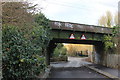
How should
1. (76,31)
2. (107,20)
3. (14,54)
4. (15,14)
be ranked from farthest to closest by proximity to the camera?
(107,20) → (76,31) → (15,14) → (14,54)

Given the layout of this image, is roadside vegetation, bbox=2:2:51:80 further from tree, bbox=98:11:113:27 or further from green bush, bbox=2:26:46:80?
tree, bbox=98:11:113:27

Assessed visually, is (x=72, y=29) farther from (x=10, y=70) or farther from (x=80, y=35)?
(x=10, y=70)

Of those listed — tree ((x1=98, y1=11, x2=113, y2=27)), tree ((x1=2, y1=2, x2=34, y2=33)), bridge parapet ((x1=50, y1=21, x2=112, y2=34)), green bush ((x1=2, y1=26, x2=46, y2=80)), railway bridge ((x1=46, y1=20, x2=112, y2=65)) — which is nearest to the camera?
green bush ((x1=2, y1=26, x2=46, y2=80))

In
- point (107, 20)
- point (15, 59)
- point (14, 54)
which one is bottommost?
point (15, 59)

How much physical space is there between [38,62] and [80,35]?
41.8ft

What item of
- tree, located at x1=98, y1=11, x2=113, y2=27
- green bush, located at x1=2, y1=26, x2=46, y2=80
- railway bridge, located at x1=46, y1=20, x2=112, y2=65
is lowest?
green bush, located at x1=2, y1=26, x2=46, y2=80

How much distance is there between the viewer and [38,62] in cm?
577

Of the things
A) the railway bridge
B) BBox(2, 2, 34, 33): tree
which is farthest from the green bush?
the railway bridge

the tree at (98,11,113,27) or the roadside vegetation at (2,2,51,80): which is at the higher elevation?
the tree at (98,11,113,27)

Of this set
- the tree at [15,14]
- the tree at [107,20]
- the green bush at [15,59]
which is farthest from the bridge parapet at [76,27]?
the tree at [107,20]

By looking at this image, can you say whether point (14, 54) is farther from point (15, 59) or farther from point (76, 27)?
point (76, 27)

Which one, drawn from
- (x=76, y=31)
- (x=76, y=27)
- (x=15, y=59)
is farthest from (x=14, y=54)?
(x=76, y=31)

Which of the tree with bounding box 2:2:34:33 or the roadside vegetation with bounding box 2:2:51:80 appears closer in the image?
the roadside vegetation with bounding box 2:2:51:80

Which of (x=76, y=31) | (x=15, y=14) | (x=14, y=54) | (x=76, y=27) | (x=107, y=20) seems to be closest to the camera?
(x=14, y=54)
